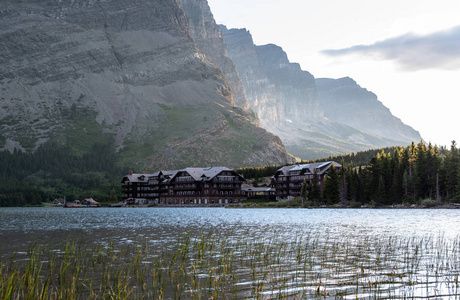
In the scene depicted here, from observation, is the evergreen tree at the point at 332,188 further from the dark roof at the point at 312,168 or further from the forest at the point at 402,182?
the dark roof at the point at 312,168

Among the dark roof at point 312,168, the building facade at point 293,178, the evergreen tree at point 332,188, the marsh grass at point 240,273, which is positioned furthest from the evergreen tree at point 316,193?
the marsh grass at point 240,273

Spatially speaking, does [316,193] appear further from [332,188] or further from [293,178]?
[293,178]

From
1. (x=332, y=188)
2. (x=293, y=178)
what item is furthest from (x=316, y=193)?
(x=293, y=178)

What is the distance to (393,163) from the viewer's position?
136750mm

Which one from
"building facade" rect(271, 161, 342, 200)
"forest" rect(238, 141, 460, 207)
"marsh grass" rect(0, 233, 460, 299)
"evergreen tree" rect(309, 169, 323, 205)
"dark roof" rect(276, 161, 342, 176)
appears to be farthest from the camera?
"building facade" rect(271, 161, 342, 200)

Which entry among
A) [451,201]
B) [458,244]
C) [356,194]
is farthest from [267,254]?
[356,194]

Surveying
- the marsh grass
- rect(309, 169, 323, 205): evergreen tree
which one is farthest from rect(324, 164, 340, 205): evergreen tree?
the marsh grass

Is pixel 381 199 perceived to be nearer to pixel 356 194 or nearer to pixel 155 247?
pixel 356 194

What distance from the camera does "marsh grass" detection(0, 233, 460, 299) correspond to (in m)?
21.1

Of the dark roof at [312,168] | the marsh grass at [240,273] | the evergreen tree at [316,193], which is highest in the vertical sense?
the dark roof at [312,168]

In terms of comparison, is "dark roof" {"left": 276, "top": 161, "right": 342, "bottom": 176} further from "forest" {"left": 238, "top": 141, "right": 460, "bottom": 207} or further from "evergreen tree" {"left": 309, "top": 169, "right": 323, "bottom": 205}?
"forest" {"left": 238, "top": 141, "right": 460, "bottom": 207}

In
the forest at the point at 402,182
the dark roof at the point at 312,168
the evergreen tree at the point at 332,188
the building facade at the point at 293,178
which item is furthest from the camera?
the building facade at the point at 293,178

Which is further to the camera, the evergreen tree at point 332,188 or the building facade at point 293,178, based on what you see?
the building facade at point 293,178

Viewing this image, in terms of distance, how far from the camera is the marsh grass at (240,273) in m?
21.1
